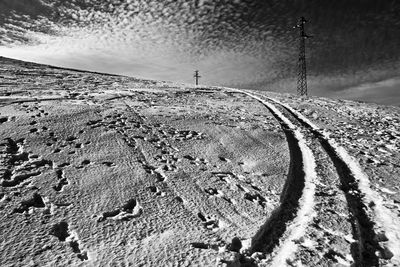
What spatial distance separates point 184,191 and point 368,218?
6.68 feet

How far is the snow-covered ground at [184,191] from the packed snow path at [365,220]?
15 mm

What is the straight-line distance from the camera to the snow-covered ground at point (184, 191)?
2928 millimetres

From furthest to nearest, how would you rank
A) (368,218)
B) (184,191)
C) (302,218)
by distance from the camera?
(184,191)
(368,218)
(302,218)

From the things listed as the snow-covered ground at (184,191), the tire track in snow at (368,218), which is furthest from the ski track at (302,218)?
the tire track in snow at (368,218)

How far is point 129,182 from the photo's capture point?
157 inches

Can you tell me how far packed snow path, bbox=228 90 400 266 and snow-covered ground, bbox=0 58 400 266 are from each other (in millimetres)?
15

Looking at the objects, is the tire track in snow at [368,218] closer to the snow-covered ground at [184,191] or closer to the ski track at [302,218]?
the snow-covered ground at [184,191]

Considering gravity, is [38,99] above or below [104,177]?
above

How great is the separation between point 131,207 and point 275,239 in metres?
1.46

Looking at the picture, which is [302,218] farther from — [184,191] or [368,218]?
[184,191]

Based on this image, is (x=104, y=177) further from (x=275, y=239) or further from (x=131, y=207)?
(x=275, y=239)

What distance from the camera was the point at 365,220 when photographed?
146 inches

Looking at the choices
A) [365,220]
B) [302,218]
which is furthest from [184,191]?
[365,220]

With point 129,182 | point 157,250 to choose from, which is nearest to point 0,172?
point 129,182
